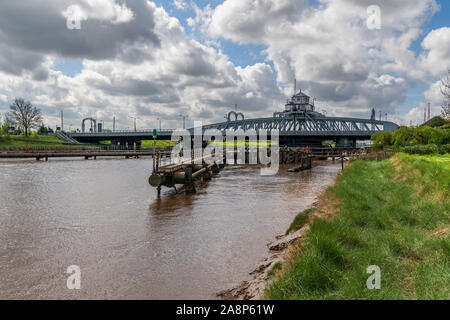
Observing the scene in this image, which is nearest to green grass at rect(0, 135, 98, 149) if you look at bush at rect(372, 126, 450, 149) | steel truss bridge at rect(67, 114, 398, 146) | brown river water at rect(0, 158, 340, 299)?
steel truss bridge at rect(67, 114, 398, 146)

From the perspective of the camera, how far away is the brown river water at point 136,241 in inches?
331

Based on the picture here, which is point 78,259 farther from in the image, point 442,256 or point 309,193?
point 309,193

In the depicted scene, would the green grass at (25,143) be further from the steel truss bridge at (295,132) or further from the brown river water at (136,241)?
the brown river water at (136,241)

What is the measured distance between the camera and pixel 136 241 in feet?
40.3

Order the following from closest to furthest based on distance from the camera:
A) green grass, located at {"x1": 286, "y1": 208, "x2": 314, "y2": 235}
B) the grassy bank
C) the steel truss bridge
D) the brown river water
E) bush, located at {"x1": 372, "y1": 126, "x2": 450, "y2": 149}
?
the grassy bank, the brown river water, green grass, located at {"x1": 286, "y1": 208, "x2": 314, "y2": 235}, bush, located at {"x1": 372, "y1": 126, "x2": 450, "y2": 149}, the steel truss bridge

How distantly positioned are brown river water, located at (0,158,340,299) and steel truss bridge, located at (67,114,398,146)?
105m

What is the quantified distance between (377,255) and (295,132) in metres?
124

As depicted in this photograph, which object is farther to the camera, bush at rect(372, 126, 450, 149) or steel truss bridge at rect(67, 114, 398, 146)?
steel truss bridge at rect(67, 114, 398, 146)

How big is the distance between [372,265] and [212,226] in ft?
27.1

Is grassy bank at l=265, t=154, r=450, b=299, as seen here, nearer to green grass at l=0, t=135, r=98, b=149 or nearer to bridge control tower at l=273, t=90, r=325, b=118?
green grass at l=0, t=135, r=98, b=149

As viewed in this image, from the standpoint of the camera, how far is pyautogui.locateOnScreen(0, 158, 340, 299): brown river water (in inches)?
331

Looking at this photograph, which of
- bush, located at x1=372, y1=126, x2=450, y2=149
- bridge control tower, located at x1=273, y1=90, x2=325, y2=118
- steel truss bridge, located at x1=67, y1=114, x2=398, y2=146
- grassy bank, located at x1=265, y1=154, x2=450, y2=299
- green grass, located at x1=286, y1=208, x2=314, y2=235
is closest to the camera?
grassy bank, located at x1=265, y1=154, x2=450, y2=299

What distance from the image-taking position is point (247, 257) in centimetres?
1039
